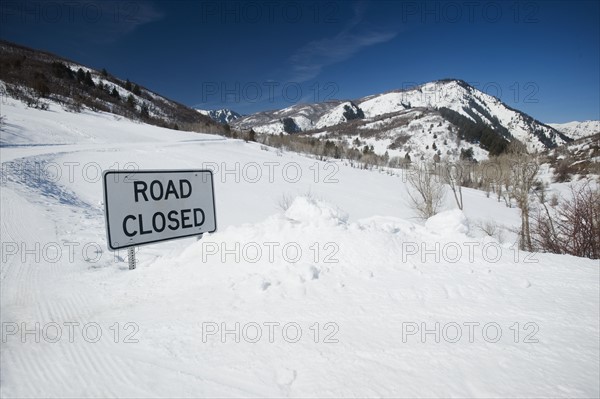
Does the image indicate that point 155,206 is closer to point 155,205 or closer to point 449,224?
point 155,205

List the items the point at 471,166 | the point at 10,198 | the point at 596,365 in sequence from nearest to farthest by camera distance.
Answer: the point at 596,365, the point at 10,198, the point at 471,166

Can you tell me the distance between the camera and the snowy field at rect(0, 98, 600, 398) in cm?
157

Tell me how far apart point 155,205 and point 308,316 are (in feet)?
7.33

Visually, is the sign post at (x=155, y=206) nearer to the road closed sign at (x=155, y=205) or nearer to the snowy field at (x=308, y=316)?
the road closed sign at (x=155, y=205)

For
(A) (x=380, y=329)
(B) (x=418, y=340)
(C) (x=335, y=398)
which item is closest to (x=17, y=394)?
(C) (x=335, y=398)

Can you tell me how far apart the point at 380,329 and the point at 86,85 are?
66.6 m

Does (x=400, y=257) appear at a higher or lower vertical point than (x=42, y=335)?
higher

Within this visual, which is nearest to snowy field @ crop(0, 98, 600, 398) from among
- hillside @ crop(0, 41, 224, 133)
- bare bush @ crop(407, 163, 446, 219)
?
bare bush @ crop(407, 163, 446, 219)

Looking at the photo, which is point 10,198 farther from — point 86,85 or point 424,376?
point 86,85

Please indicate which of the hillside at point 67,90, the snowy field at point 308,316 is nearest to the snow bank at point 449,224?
the snowy field at point 308,316

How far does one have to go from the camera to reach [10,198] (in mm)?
7012

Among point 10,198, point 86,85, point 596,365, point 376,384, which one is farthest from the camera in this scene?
point 86,85

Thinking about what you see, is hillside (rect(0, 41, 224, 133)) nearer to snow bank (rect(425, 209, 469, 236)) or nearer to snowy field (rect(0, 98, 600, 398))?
snowy field (rect(0, 98, 600, 398))

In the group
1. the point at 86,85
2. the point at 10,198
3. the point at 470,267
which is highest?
the point at 86,85
